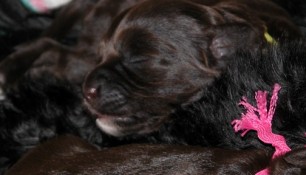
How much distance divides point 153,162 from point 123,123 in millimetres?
429

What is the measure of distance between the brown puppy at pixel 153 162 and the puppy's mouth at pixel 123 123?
→ 0.67ft

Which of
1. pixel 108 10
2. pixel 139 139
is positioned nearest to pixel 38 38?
pixel 108 10

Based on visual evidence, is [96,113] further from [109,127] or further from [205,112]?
[205,112]

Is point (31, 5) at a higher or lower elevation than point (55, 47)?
higher

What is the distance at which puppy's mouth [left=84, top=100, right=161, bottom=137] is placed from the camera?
1.45m

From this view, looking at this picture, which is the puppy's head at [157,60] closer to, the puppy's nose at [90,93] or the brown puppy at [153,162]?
the puppy's nose at [90,93]

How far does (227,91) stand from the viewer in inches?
46.4

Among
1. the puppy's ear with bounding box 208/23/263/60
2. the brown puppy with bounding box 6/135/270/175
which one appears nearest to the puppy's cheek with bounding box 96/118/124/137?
the brown puppy with bounding box 6/135/270/175

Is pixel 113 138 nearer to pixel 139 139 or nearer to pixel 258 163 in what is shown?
pixel 139 139

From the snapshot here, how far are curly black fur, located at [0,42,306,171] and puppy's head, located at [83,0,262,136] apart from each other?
3.0 inches

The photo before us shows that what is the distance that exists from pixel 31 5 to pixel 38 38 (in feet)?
0.40

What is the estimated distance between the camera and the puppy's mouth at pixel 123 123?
1.45m

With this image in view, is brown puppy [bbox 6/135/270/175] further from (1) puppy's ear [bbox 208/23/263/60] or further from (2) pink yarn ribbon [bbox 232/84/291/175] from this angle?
(1) puppy's ear [bbox 208/23/263/60]

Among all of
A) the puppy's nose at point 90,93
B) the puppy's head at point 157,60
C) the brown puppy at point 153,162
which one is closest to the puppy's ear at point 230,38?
the puppy's head at point 157,60
